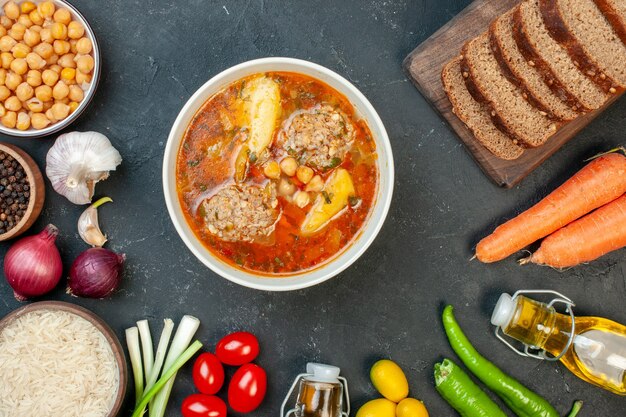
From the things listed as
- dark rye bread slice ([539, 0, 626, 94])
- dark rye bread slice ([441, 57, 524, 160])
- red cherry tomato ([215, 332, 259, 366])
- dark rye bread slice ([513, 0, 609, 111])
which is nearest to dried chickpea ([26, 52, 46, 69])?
red cherry tomato ([215, 332, 259, 366])

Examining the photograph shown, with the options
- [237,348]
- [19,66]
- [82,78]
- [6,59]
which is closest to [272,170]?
[237,348]

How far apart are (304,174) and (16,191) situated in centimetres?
171

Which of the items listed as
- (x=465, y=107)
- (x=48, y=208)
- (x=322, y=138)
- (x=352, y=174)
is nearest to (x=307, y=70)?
(x=322, y=138)

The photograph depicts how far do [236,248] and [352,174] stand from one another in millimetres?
774

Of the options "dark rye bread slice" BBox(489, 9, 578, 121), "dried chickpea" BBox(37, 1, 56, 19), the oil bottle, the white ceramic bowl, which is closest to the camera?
the white ceramic bowl

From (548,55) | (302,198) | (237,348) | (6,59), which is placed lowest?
(237,348)

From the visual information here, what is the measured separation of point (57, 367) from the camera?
3723mm

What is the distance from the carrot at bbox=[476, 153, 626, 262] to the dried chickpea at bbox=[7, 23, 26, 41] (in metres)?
3.01

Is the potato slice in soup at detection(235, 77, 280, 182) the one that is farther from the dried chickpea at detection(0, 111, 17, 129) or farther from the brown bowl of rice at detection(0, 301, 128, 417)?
the dried chickpea at detection(0, 111, 17, 129)

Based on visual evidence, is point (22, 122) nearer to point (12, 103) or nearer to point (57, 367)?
point (12, 103)

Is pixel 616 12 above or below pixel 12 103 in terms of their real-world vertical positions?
above

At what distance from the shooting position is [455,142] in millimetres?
3936

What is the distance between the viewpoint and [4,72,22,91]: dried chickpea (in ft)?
12.1

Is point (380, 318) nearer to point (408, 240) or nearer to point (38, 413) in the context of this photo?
point (408, 240)
